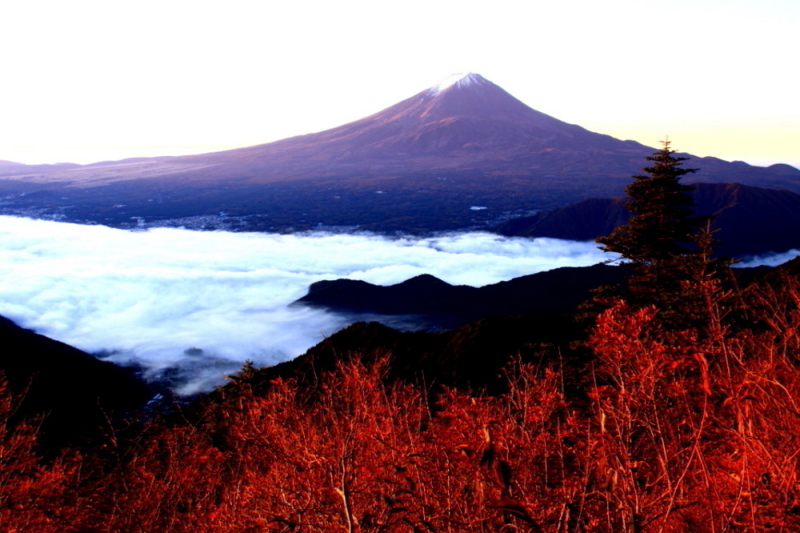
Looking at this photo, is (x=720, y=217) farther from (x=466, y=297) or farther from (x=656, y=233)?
(x=656, y=233)

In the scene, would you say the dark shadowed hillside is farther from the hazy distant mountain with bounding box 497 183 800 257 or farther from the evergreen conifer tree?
the hazy distant mountain with bounding box 497 183 800 257

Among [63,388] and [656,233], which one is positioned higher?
[656,233]

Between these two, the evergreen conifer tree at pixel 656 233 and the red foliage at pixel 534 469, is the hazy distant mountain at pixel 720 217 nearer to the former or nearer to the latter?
the evergreen conifer tree at pixel 656 233

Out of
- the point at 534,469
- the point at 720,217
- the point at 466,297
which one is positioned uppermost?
the point at 534,469

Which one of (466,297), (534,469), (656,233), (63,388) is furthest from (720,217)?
(534,469)

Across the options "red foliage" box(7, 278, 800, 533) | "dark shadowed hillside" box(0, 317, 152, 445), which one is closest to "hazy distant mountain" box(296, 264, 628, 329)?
"dark shadowed hillside" box(0, 317, 152, 445)
